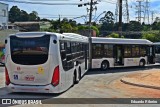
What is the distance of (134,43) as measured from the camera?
30.5 metres

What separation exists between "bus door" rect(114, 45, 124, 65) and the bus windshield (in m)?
16.2

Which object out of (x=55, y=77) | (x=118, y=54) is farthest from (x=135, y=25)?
(x=55, y=77)

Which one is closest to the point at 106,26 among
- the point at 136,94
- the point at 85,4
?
the point at 85,4

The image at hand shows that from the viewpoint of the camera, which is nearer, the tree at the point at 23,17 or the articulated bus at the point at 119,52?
the articulated bus at the point at 119,52

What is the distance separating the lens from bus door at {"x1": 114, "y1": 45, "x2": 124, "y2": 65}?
28938mm

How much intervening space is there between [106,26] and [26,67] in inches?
4488

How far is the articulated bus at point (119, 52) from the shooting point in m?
27.5

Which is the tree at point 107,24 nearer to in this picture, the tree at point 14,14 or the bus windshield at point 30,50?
the tree at point 14,14

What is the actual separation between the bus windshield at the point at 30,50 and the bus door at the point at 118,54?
16.2 m

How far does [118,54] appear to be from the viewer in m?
29.2

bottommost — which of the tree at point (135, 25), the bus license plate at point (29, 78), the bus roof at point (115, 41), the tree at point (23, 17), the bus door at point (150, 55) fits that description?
the bus door at point (150, 55)

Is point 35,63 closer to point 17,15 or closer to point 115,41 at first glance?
point 115,41

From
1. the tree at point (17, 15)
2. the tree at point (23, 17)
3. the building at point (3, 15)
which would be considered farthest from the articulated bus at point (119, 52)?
the tree at point (23, 17)

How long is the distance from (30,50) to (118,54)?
16758mm
